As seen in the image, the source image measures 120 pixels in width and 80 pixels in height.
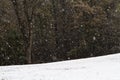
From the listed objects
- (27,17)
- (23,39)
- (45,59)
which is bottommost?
(45,59)

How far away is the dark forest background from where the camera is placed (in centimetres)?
1923

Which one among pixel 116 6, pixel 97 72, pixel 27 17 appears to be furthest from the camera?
pixel 116 6

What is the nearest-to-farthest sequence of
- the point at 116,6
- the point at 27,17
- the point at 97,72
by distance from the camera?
1. the point at 97,72
2. the point at 27,17
3. the point at 116,6

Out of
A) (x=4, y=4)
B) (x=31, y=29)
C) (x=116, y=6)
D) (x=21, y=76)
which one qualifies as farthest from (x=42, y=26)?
(x=21, y=76)

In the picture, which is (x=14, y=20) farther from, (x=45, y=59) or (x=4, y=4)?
(x=45, y=59)

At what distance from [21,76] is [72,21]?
39.1 feet

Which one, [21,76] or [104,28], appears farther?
[104,28]

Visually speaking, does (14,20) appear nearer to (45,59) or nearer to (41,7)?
(41,7)

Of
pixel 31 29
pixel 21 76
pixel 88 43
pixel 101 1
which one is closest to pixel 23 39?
pixel 31 29

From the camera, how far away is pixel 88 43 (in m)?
20.2

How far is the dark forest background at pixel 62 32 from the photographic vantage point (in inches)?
757

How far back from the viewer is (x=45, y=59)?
20.2 meters

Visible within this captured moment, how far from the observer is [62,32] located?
66.6 feet

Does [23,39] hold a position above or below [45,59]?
above
